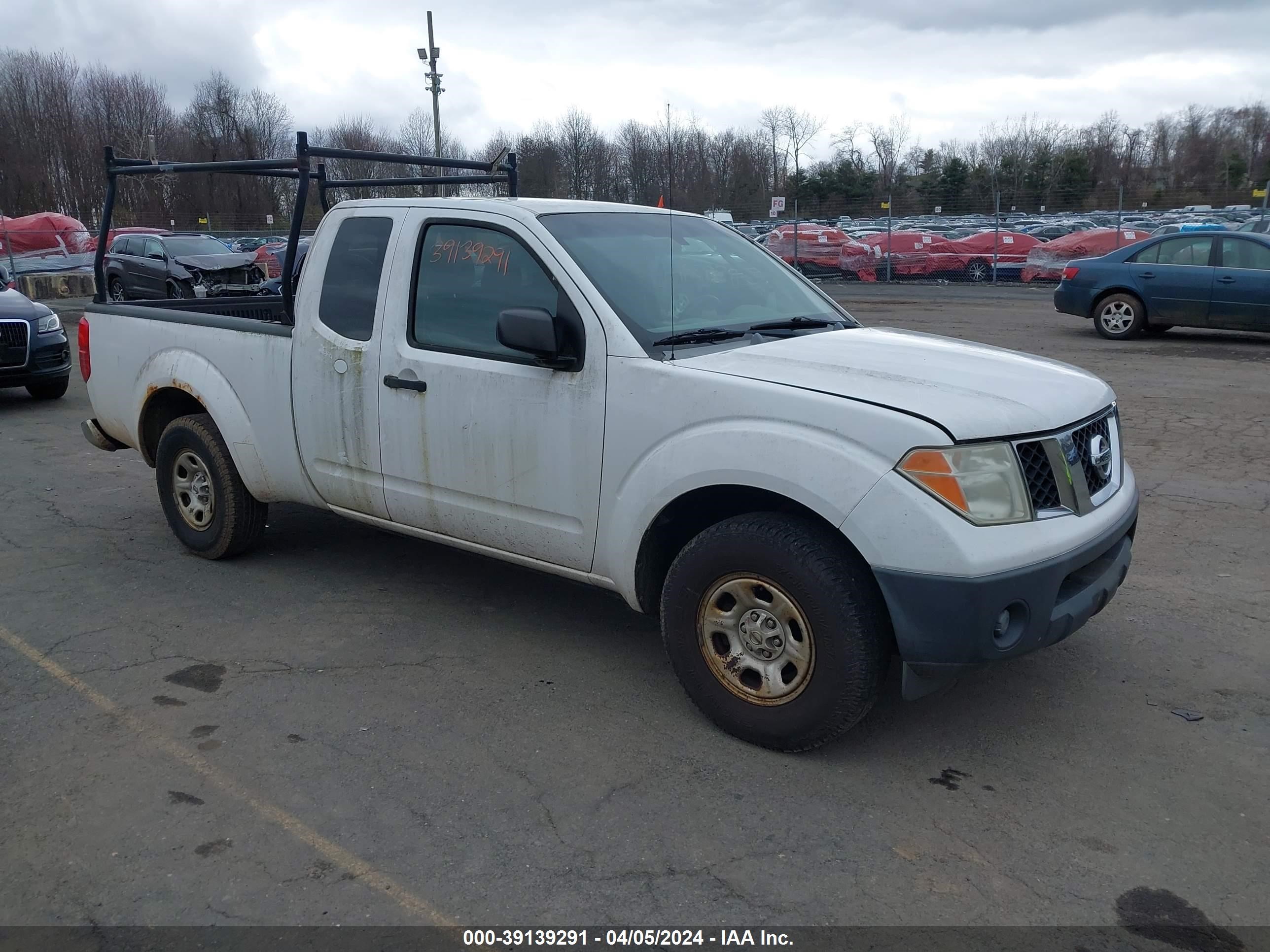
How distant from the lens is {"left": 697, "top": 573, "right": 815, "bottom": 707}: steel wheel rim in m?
3.53

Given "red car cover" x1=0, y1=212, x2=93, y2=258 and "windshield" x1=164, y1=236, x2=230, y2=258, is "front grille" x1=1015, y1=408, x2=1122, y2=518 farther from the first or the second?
"red car cover" x1=0, y1=212, x2=93, y2=258

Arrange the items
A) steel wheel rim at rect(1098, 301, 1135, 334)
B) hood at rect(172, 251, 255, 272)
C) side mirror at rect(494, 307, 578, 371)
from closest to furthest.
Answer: side mirror at rect(494, 307, 578, 371) → steel wheel rim at rect(1098, 301, 1135, 334) → hood at rect(172, 251, 255, 272)

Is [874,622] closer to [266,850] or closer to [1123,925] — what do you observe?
[1123,925]

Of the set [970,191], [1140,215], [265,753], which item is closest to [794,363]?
[265,753]

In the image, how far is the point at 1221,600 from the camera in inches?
200

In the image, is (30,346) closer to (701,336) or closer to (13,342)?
(13,342)

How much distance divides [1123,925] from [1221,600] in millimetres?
2815

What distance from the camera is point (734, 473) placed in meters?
3.57

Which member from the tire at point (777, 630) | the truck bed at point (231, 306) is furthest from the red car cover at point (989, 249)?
the tire at point (777, 630)

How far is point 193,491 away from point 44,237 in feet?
90.8

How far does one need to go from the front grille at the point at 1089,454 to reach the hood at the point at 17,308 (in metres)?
10.5

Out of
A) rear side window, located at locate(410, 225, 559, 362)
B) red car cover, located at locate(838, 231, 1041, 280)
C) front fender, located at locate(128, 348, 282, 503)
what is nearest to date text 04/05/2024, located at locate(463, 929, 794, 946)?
rear side window, located at locate(410, 225, 559, 362)

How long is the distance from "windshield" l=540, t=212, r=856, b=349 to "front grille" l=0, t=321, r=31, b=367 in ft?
27.9

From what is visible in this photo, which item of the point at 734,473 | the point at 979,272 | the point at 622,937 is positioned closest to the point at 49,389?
the point at 734,473
